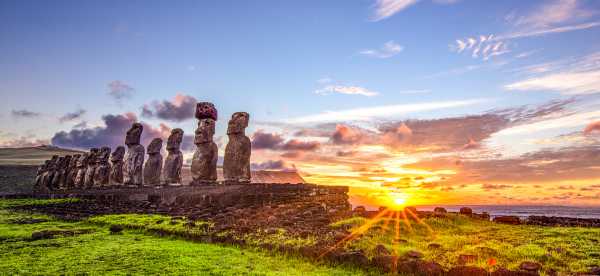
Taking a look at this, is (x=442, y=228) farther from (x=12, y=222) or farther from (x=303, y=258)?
(x=12, y=222)

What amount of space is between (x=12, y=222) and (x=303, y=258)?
1211cm

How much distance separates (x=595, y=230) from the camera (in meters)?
8.16

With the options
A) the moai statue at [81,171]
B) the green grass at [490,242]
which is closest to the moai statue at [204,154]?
the green grass at [490,242]

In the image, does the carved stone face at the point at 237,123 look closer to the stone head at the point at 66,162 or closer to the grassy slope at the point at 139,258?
the grassy slope at the point at 139,258

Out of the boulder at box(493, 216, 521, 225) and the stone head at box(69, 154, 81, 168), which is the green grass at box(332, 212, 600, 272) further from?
the stone head at box(69, 154, 81, 168)

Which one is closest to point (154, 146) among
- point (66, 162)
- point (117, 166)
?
point (117, 166)

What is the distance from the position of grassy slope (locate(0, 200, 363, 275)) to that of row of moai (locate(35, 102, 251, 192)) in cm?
700

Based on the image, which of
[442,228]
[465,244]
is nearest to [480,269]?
[465,244]

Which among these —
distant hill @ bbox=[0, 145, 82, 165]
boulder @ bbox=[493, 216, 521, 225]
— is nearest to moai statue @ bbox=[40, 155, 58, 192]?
boulder @ bbox=[493, 216, 521, 225]

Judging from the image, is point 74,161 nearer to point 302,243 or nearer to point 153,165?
point 153,165

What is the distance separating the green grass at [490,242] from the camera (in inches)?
237

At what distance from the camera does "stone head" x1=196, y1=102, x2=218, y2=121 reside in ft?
63.3

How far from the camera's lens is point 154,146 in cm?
2272

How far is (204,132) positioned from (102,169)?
40.4 feet
